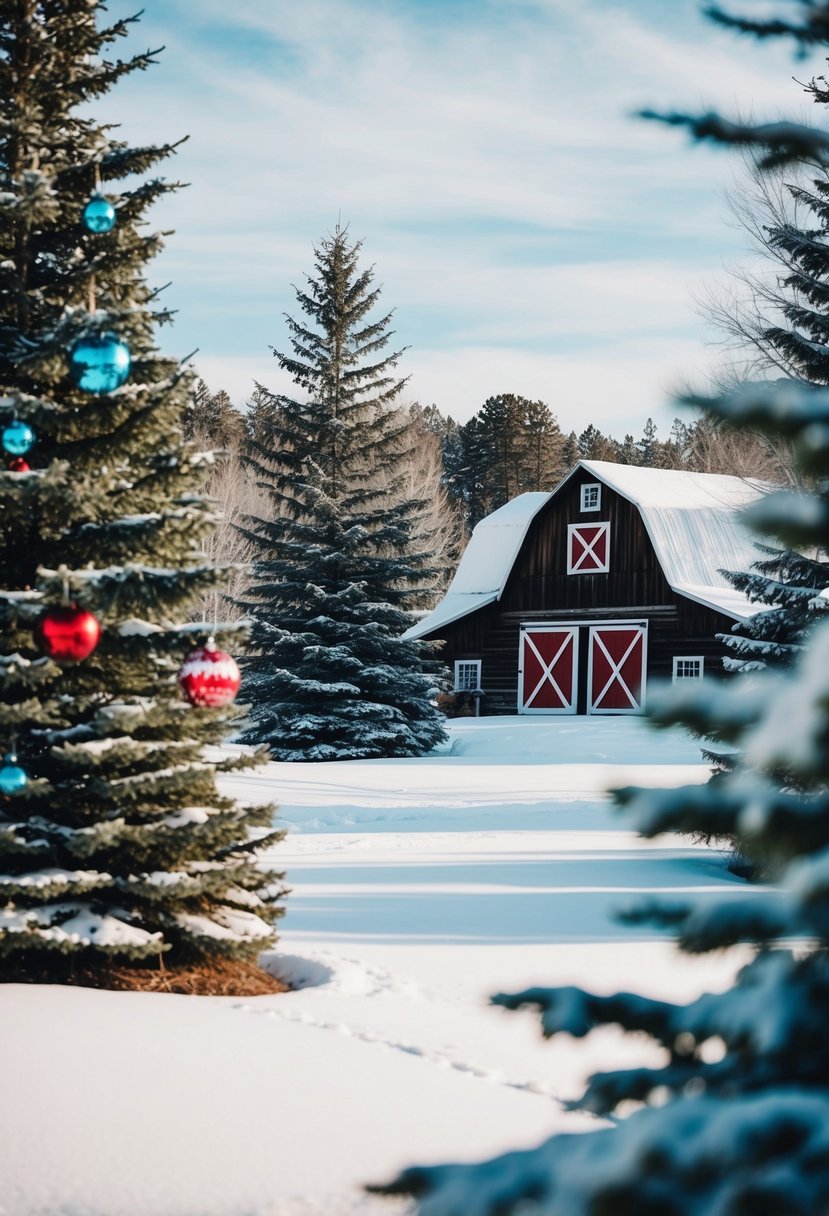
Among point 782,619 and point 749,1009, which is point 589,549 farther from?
point 749,1009

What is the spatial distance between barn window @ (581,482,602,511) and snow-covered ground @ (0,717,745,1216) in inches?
930

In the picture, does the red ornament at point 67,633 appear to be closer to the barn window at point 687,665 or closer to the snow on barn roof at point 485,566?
the barn window at point 687,665

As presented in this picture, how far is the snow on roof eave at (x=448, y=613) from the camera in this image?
3588 centimetres

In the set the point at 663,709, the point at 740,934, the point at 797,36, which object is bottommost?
the point at 740,934

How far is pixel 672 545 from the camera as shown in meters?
33.3

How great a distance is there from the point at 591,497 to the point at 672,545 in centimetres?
292

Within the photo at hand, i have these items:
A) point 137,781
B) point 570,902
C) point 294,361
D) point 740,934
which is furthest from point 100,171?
point 294,361

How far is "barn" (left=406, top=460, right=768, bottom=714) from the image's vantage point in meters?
32.5

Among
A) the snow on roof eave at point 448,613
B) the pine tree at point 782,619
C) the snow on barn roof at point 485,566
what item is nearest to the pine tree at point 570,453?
the snow on barn roof at point 485,566

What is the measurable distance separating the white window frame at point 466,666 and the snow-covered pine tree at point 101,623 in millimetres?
28756

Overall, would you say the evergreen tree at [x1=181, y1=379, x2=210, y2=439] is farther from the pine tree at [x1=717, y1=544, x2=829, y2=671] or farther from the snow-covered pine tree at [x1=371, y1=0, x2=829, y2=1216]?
the snow-covered pine tree at [x1=371, y1=0, x2=829, y2=1216]

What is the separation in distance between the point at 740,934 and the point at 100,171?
7292 mm

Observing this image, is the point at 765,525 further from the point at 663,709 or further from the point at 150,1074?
the point at 150,1074

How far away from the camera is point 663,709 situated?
1.55 metres
